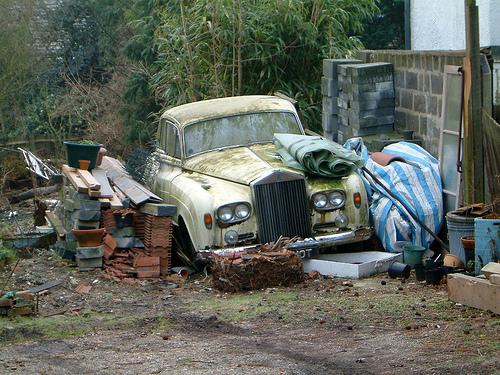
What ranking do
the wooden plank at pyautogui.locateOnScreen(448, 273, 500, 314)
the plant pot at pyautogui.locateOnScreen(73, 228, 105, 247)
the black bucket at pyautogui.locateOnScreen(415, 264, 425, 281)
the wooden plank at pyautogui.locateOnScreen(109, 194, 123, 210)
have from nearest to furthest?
the wooden plank at pyautogui.locateOnScreen(448, 273, 500, 314) < the black bucket at pyautogui.locateOnScreen(415, 264, 425, 281) < the plant pot at pyautogui.locateOnScreen(73, 228, 105, 247) < the wooden plank at pyautogui.locateOnScreen(109, 194, 123, 210)

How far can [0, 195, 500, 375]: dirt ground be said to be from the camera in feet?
13.6

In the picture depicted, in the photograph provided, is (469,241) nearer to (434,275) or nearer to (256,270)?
(434,275)

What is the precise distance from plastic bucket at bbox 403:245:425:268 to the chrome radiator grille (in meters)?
1.13

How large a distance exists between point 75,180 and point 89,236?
2.79ft

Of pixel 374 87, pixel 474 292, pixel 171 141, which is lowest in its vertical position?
pixel 474 292

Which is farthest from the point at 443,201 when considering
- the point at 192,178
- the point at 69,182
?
the point at 69,182

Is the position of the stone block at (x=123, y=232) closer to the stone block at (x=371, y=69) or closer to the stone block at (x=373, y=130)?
the stone block at (x=373, y=130)

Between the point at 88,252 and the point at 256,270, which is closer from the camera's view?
the point at 256,270

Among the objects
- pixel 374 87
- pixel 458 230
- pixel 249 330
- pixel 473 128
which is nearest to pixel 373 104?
pixel 374 87

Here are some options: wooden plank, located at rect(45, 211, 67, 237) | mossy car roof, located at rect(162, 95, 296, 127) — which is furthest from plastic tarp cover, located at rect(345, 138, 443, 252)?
wooden plank, located at rect(45, 211, 67, 237)

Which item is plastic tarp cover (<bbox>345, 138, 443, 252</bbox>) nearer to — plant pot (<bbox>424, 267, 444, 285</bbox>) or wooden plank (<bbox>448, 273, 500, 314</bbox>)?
plant pot (<bbox>424, 267, 444, 285</bbox>)

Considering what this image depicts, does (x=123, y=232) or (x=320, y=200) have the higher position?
(x=320, y=200)

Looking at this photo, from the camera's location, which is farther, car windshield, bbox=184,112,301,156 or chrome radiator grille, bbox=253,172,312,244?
car windshield, bbox=184,112,301,156

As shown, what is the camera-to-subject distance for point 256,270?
6.61m
